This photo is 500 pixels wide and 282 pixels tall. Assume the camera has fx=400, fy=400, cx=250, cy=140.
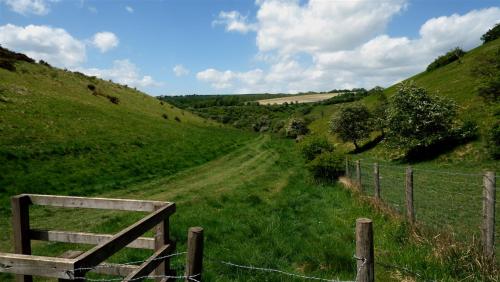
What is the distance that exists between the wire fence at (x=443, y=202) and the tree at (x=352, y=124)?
25127 millimetres

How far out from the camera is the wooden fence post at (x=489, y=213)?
26.1 feet

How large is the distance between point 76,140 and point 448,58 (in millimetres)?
63696

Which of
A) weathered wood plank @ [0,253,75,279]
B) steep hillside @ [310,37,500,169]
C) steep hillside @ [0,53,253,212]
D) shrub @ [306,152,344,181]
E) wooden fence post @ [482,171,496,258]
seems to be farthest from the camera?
steep hillside @ [310,37,500,169]

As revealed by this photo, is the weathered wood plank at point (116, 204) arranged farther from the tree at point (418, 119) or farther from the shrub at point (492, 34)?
the shrub at point (492, 34)

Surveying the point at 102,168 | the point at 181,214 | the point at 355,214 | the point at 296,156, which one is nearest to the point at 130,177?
the point at 102,168

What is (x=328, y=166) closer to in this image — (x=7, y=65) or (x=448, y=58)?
(x=7, y=65)

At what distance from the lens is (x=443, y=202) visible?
51.4 ft

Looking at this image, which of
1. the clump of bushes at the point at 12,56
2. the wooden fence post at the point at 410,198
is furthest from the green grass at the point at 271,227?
the clump of bushes at the point at 12,56

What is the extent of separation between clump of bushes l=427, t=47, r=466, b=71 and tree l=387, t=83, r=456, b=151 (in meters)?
35.2

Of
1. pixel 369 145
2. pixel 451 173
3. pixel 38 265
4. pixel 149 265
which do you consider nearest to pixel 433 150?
pixel 369 145

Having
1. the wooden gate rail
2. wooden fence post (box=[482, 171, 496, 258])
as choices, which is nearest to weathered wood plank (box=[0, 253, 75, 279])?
the wooden gate rail

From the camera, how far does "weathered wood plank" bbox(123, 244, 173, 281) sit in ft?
17.6

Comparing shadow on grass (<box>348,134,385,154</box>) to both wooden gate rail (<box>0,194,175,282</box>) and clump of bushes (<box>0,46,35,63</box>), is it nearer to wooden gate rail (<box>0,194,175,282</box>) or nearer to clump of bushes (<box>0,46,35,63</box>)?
clump of bushes (<box>0,46,35,63</box>)

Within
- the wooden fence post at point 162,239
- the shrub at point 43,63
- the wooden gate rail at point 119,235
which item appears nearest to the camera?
the wooden gate rail at point 119,235
